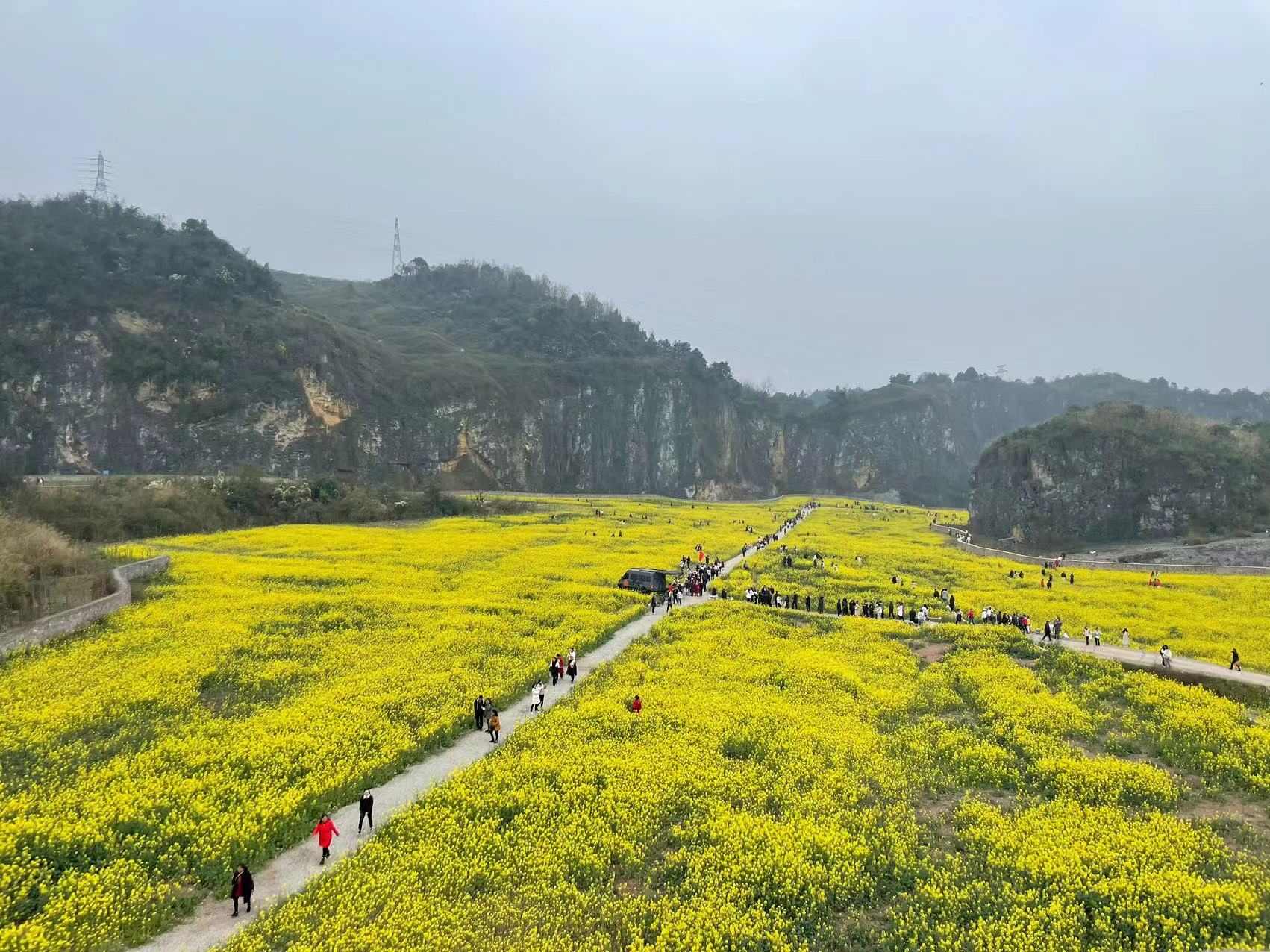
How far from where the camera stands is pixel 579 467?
420ft

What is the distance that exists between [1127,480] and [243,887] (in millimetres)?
81695

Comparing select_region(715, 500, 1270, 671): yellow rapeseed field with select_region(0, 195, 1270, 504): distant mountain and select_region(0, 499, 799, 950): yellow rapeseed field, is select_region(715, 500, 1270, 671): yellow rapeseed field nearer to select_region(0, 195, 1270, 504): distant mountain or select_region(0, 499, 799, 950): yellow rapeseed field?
select_region(0, 499, 799, 950): yellow rapeseed field

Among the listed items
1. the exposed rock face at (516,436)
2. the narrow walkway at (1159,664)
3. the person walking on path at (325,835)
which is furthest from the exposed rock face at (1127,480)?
the person walking on path at (325,835)

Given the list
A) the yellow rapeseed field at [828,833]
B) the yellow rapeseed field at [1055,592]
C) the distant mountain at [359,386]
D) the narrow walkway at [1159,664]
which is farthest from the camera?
the distant mountain at [359,386]

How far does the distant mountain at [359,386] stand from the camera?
2990 inches

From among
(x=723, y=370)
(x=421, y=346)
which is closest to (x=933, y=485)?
(x=723, y=370)

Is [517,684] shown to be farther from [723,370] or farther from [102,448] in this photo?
[723,370]

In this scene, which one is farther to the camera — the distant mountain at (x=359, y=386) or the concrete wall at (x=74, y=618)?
the distant mountain at (x=359, y=386)

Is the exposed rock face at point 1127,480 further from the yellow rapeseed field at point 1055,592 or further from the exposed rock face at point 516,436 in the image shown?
the yellow rapeseed field at point 1055,592

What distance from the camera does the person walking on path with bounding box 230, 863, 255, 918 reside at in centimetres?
983

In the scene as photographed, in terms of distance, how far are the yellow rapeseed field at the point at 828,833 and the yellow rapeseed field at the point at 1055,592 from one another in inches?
331

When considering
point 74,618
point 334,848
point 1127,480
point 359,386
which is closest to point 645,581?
point 334,848

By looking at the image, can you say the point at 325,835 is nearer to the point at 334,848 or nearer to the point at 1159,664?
the point at 334,848

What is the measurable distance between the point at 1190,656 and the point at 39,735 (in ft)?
114
